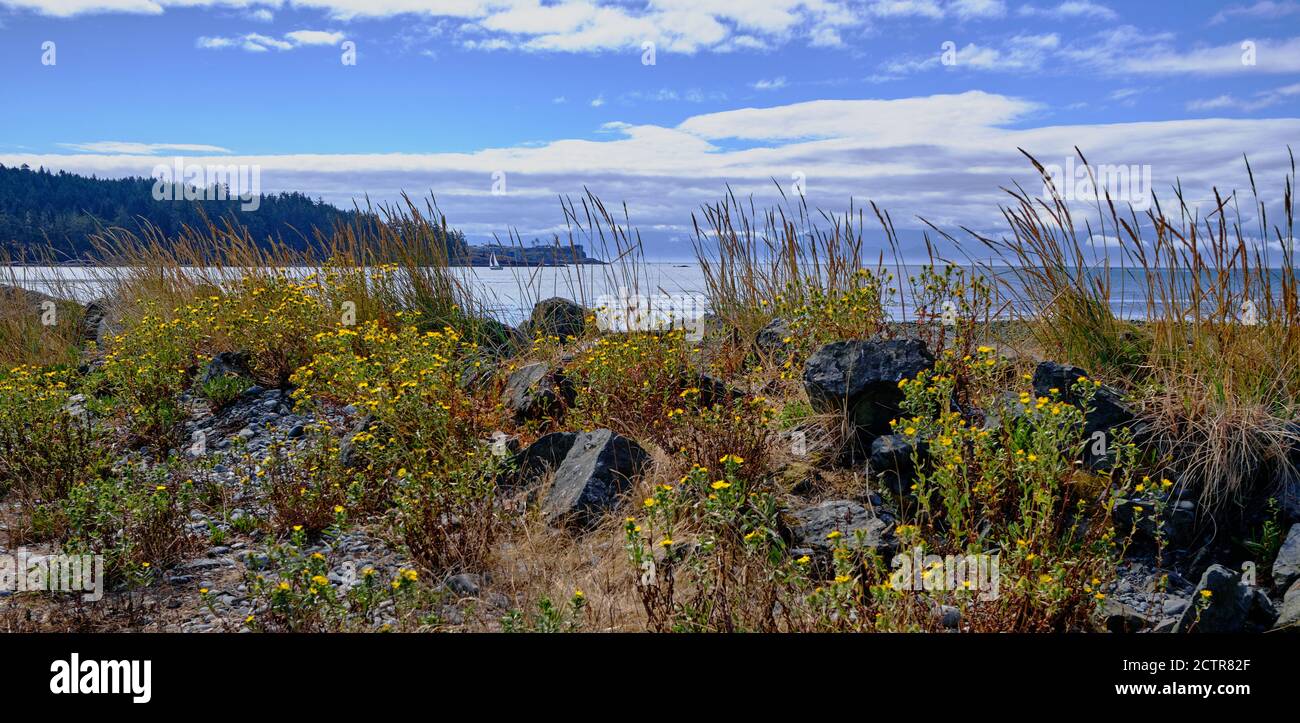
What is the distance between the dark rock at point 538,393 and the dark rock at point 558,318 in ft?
4.74

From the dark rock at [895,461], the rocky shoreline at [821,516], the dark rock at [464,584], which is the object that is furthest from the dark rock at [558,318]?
the dark rock at [464,584]

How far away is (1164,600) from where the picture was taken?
3215mm

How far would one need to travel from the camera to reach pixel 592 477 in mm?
3758

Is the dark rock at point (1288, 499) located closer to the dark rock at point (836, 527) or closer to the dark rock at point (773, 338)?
the dark rock at point (836, 527)

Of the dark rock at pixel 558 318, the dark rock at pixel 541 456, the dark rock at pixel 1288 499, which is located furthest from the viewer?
the dark rock at pixel 558 318

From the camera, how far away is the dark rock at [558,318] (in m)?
6.80

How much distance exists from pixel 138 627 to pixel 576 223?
4236mm

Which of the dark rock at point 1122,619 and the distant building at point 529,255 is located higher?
the distant building at point 529,255

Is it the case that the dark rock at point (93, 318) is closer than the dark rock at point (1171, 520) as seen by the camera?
No

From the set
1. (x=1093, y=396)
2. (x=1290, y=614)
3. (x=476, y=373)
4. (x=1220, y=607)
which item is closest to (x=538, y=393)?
(x=476, y=373)

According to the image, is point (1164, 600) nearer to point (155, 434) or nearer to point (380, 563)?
point (380, 563)

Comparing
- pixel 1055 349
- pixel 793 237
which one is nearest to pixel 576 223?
pixel 793 237

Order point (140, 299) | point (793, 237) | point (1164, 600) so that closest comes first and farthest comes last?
point (1164, 600) < point (793, 237) < point (140, 299)

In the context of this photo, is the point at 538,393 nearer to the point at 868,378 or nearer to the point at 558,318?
the point at 868,378
